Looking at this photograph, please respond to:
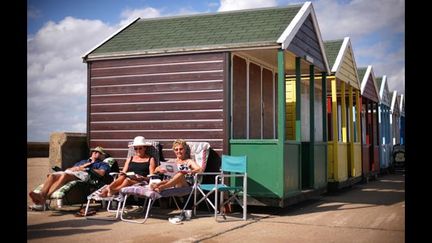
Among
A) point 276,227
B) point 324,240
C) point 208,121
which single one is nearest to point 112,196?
point 208,121

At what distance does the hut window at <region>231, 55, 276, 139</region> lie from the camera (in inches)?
364

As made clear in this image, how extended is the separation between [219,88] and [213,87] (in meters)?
0.12

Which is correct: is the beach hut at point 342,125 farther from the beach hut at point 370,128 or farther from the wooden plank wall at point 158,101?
the wooden plank wall at point 158,101

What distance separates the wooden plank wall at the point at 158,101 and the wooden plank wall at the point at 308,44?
1.48 meters

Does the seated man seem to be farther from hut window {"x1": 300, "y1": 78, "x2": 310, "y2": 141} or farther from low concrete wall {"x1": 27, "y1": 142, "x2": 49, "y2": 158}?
hut window {"x1": 300, "y1": 78, "x2": 310, "y2": 141}

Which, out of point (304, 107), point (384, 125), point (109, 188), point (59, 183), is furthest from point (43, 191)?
point (384, 125)

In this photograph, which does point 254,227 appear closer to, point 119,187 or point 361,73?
point 119,187

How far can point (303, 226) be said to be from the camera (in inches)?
262

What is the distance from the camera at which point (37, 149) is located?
13.6 metres

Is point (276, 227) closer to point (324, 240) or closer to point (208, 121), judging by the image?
point (324, 240)

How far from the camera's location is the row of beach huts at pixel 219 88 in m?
7.95

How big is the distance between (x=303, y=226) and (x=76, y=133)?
4.79 metres

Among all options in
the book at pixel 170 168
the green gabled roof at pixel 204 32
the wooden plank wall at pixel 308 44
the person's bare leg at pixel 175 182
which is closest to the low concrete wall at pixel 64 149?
the green gabled roof at pixel 204 32
